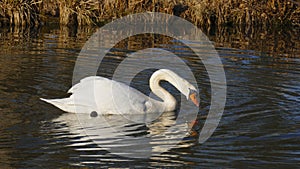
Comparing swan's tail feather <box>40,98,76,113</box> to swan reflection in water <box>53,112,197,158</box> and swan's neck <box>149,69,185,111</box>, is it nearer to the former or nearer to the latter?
swan reflection in water <box>53,112,197,158</box>

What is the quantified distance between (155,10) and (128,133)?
1598cm

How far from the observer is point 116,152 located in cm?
759

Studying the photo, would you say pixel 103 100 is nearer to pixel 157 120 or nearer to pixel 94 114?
pixel 94 114

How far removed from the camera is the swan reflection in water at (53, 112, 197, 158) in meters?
7.82

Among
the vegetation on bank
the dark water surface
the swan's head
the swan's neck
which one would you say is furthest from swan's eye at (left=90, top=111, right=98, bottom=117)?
the vegetation on bank

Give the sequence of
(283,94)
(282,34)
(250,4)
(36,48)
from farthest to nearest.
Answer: (250,4) < (282,34) < (36,48) < (283,94)

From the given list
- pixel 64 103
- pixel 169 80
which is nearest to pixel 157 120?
pixel 169 80

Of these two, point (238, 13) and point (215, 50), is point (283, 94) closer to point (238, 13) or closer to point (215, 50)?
point (215, 50)

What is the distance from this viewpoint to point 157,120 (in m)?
9.48

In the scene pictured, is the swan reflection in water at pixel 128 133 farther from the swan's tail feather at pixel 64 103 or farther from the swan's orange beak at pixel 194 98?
the swan's orange beak at pixel 194 98

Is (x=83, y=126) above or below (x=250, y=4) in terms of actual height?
below

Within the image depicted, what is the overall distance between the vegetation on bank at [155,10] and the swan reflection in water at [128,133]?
12.7 metres

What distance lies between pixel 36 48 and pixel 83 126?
7.43 m

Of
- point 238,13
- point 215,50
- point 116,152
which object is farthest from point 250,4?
point 116,152
